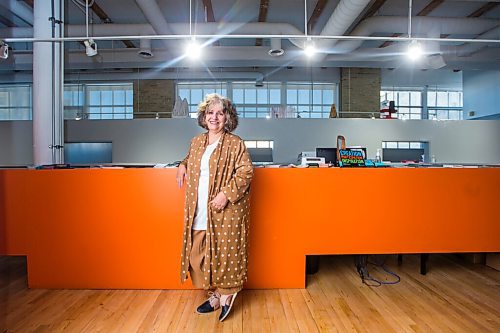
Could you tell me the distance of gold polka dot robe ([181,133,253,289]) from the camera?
7.35 feet

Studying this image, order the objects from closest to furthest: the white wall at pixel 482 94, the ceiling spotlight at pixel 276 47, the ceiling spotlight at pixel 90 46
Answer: the ceiling spotlight at pixel 90 46 → the ceiling spotlight at pixel 276 47 → the white wall at pixel 482 94

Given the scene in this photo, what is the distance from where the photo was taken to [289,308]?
2.49 metres

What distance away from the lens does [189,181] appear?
7.66 feet

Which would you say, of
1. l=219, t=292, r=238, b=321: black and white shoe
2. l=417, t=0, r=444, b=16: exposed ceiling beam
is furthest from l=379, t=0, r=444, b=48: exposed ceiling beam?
l=219, t=292, r=238, b=321: black and white shoe

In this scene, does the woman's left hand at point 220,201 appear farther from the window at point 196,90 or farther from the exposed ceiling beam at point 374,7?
the window at point 196,90

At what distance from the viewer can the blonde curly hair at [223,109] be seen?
2.34 meters

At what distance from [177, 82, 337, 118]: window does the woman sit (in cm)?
896

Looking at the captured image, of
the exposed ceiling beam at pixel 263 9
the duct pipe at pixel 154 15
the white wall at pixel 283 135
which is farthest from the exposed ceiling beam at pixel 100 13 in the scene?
the exposed ceiling beam at pixel 263 9

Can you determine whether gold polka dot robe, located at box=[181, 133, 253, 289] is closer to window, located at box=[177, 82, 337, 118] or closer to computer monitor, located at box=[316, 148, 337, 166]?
computer monitor, located at box=[316, 148, 337, 166]

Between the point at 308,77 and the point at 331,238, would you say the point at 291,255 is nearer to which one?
the point at 331,238

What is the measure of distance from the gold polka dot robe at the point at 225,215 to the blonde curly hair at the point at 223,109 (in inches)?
4.7

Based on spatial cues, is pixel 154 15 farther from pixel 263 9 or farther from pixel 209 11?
pixel 263 9

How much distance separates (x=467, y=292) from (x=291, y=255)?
60.7 inches

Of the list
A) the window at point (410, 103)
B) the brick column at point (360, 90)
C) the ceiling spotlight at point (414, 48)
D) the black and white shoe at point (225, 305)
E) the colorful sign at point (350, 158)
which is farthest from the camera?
the window at point (410, 103)
